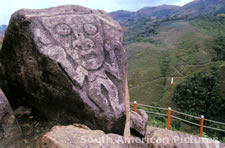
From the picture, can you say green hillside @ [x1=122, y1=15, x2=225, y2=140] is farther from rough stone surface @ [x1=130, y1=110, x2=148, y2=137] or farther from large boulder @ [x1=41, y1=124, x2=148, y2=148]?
large boulder @ [x1=41, y1=124, x2=148, y2=148]

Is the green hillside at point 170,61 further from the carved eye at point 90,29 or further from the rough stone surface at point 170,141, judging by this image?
the carved eye at point 90,29

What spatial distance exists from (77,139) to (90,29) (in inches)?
91.1

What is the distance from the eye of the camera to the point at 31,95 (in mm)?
3801

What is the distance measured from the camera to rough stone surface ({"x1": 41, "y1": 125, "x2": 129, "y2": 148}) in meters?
2.41

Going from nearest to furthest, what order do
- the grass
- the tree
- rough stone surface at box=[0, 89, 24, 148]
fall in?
1. rough stone surface at box=[0, 89, 24, 148]
2. the grass
3. the tree

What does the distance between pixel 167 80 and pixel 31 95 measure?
19.5m

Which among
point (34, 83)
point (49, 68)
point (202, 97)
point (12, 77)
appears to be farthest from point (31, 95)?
point (202, 97)

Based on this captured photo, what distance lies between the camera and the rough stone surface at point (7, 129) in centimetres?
282

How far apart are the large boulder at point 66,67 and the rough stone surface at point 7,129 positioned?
71 centimetres

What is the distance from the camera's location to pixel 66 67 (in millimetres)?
3348

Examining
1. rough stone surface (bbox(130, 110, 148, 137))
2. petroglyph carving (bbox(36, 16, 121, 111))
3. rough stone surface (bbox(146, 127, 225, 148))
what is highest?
petroglyph carving (bbox(36, 16, 121, 111))

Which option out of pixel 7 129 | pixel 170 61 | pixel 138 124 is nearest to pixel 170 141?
pixel 138 124

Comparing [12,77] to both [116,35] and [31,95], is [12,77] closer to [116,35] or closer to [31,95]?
[31,95]

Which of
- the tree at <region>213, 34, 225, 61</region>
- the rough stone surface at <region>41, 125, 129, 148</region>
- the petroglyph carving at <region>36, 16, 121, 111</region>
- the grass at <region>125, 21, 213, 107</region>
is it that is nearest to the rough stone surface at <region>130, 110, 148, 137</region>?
the petroglyph carving at <region>36, 16, 121, 111</region>
